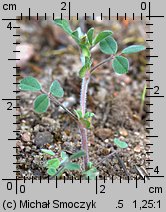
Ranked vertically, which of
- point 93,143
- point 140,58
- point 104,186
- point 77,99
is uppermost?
point 140,58

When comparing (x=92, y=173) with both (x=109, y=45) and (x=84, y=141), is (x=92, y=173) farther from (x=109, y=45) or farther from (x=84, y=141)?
(x=109, y=45)

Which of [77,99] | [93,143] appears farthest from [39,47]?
[93,143]

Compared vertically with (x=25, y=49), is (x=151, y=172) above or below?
below

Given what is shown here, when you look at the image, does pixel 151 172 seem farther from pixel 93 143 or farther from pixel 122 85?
pixel 122 85

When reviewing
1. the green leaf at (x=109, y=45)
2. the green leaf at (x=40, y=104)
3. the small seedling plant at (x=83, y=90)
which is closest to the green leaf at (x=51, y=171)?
the small seedling plant at (x=83, y=90)

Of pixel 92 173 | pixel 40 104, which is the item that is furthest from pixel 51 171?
pixel 40 104

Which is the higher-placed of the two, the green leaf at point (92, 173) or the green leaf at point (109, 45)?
the green leaf at point (109, 45)

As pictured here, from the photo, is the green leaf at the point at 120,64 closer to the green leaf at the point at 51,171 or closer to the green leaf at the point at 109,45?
the green leaf at the point at 109,45
